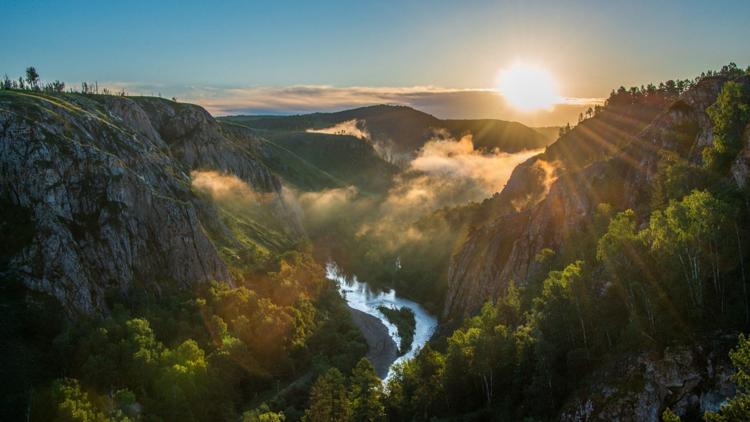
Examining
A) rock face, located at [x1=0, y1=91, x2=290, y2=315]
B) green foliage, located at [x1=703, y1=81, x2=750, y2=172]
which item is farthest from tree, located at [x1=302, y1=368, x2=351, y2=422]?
green foliage, located at [x1=703, y1=81, x2=750, y2=172]

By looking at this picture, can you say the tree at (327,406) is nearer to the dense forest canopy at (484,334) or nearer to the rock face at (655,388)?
the dense forest canopy at (484,334)

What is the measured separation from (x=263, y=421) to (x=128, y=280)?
46331mm

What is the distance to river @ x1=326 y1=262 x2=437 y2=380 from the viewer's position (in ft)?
438

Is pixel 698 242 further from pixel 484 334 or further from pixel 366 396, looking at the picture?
pixel 366 396

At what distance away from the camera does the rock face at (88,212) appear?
294 feet

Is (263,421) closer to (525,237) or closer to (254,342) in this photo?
(254,342)

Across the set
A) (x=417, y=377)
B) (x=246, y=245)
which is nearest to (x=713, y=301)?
(x=417, y=377)

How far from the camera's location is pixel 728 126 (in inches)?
2771

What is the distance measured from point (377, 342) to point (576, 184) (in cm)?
5684

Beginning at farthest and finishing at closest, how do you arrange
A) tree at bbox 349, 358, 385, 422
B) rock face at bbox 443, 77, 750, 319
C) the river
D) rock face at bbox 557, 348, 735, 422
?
1. the river
2. rock face at bbox 443, 77, 750, 319
3. tree at bbox 349, 358, 385, 422
4. rock face at bbox 557, 348, 735, 422

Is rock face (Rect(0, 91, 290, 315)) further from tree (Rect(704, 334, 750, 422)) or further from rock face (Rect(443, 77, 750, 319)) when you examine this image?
tree (Rect(704, 334, 750, 422))

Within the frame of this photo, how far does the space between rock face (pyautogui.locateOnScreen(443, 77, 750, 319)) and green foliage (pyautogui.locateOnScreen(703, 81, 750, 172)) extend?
13.8ft

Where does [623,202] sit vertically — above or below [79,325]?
above

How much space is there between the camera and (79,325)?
83.0m
